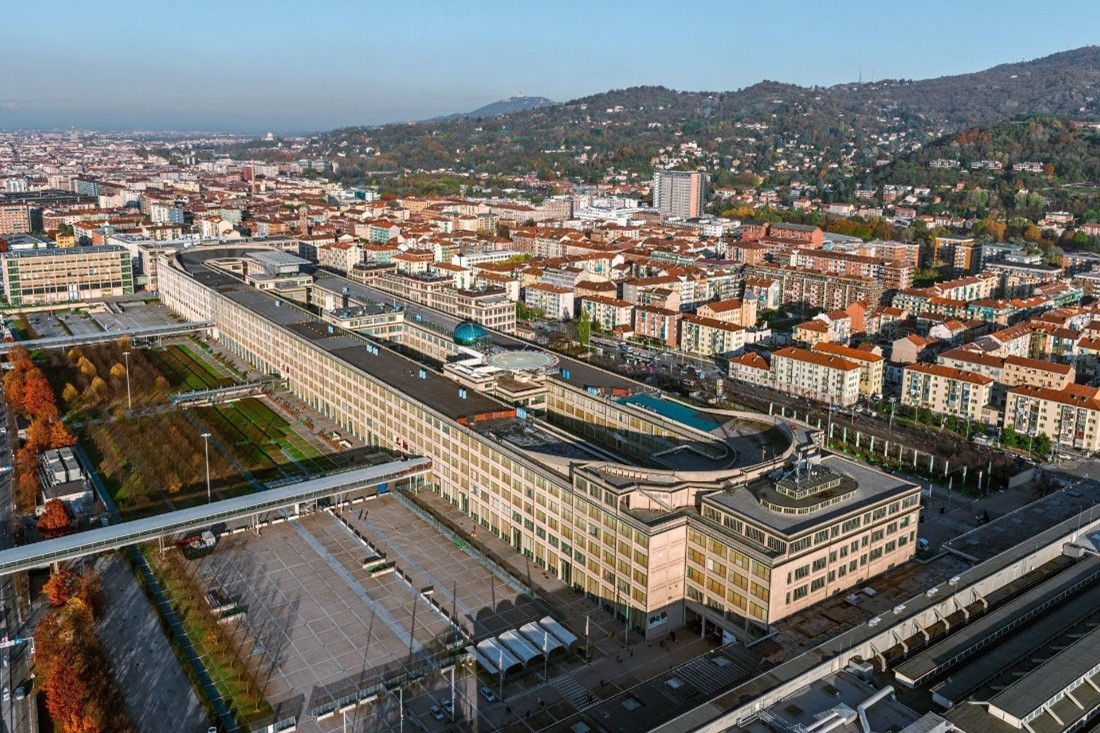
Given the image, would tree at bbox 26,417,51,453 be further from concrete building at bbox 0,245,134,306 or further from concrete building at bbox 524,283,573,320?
concrete building at bbox 524,283,573,320

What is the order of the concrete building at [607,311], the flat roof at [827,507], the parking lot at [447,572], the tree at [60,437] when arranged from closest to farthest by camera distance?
the flat roof at [827,507]
the parking lot at [447,572]
the tree at [60,437]
the concrete building at [607,311]

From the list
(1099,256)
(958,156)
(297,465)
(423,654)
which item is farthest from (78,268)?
(958,156)

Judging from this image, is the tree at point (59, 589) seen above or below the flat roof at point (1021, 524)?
below

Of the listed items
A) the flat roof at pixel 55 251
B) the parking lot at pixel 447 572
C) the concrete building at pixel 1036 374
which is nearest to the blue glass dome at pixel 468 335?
the parking lot at pixel 447 572

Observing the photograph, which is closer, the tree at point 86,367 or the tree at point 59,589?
the tree at point 59,589

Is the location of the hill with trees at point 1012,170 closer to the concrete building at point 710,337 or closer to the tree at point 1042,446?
the concrete building at point 710,337

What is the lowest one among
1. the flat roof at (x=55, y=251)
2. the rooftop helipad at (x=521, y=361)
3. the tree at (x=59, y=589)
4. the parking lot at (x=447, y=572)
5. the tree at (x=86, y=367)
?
the parking lot at (x=447, y=572)
